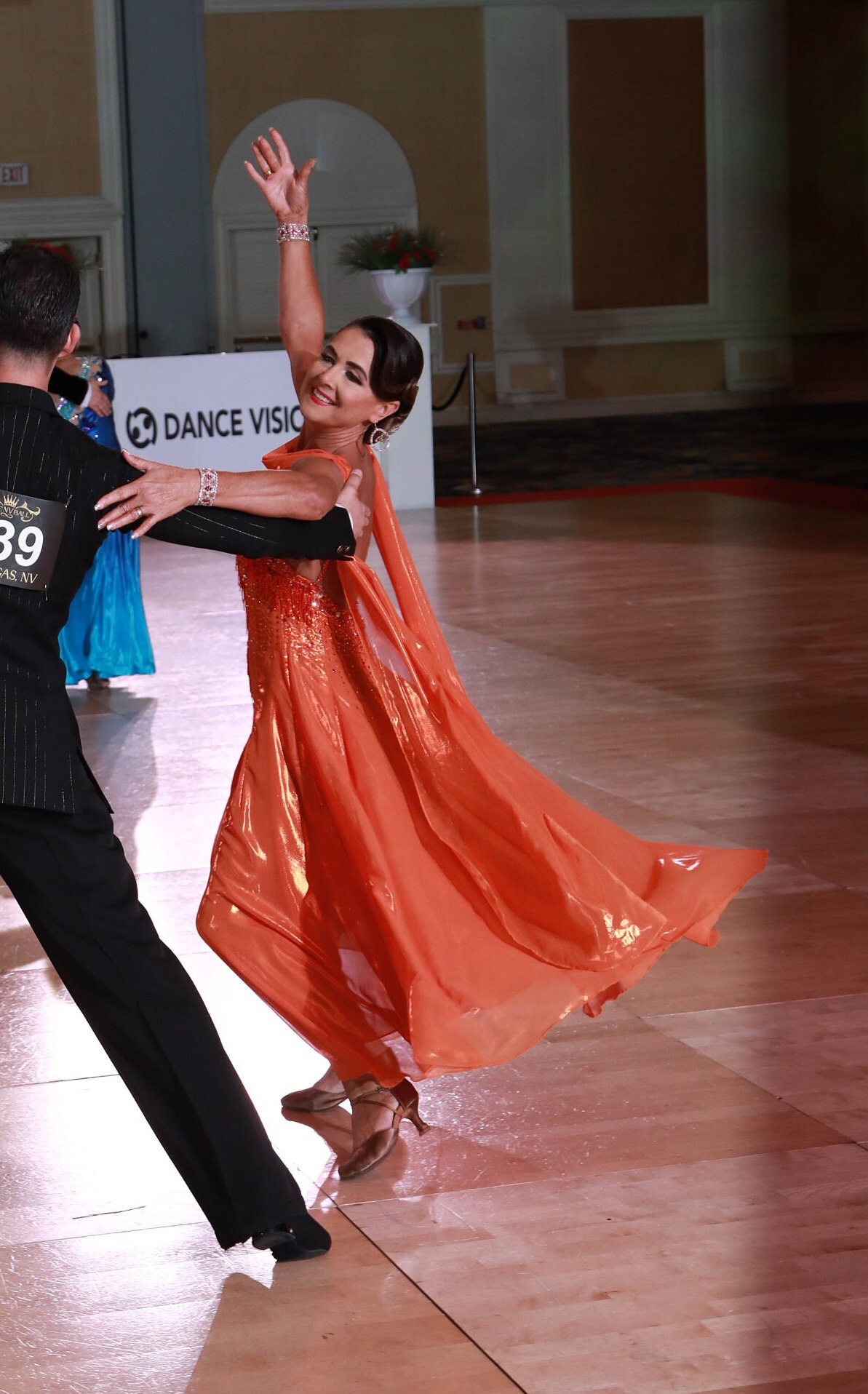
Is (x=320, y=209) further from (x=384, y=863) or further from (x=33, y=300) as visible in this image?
(x=33, y=300)

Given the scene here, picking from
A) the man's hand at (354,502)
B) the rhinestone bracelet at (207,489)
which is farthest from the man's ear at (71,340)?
the man's hand at (354,502)

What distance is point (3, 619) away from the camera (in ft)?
6.96

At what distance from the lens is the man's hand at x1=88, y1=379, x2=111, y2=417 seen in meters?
6.18

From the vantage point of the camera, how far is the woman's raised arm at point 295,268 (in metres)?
2.98

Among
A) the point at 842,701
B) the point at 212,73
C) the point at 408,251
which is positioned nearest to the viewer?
the point at 842,701

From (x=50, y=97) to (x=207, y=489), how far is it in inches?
586

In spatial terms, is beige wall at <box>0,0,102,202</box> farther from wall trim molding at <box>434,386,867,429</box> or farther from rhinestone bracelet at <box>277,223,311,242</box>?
rhinestone bracelet at <box>277,223,311,242</box>

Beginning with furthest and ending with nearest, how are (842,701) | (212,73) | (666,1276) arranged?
1. (212,73)
2. (842,701)
3. (666,1276)

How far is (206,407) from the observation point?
Answer: 10430mm

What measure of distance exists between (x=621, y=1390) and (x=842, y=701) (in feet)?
13.8

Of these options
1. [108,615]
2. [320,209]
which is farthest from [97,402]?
[320,209]

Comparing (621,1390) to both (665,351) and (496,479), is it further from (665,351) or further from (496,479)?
(665,351)

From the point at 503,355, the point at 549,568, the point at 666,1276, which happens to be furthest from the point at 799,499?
the point at 666,1276

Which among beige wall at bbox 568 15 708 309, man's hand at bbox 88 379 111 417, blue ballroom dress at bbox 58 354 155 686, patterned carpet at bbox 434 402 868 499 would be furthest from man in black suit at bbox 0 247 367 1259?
beige wall at bbox 568 15 708 309
